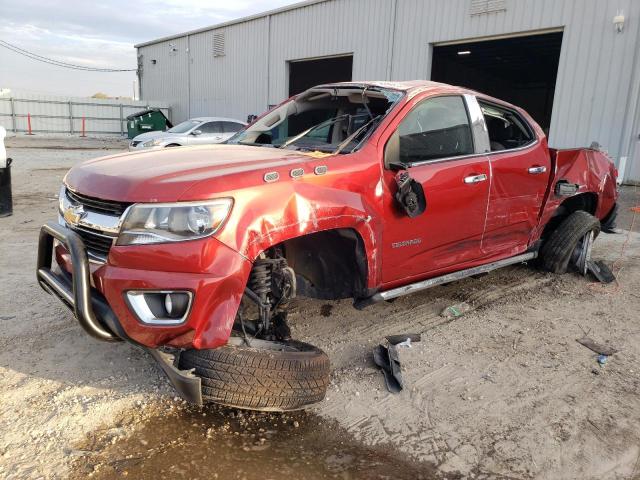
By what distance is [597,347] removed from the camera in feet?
12.3

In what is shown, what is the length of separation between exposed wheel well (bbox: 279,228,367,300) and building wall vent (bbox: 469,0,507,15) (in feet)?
39.8

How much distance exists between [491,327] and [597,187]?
2.22m

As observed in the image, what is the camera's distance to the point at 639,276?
215 inches

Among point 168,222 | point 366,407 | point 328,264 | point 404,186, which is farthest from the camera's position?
point 328,264

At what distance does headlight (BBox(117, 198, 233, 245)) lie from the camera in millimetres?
2424

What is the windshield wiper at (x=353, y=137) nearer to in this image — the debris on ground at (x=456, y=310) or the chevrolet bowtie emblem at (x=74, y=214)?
the chevrolet bowtie emblem at (x=74, y=214)

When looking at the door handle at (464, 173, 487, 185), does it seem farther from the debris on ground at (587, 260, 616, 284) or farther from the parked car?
the parked car

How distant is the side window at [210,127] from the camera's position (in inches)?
632

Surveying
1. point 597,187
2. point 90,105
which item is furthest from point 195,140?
point 90,105

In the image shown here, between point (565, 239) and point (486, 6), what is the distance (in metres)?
10.3

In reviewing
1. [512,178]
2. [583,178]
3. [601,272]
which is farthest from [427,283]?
[601,272]

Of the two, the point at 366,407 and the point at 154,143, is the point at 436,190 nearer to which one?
the point at 366,407

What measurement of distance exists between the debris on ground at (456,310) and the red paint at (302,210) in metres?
0.47

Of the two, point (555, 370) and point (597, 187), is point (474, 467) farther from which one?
point (597, 187)
